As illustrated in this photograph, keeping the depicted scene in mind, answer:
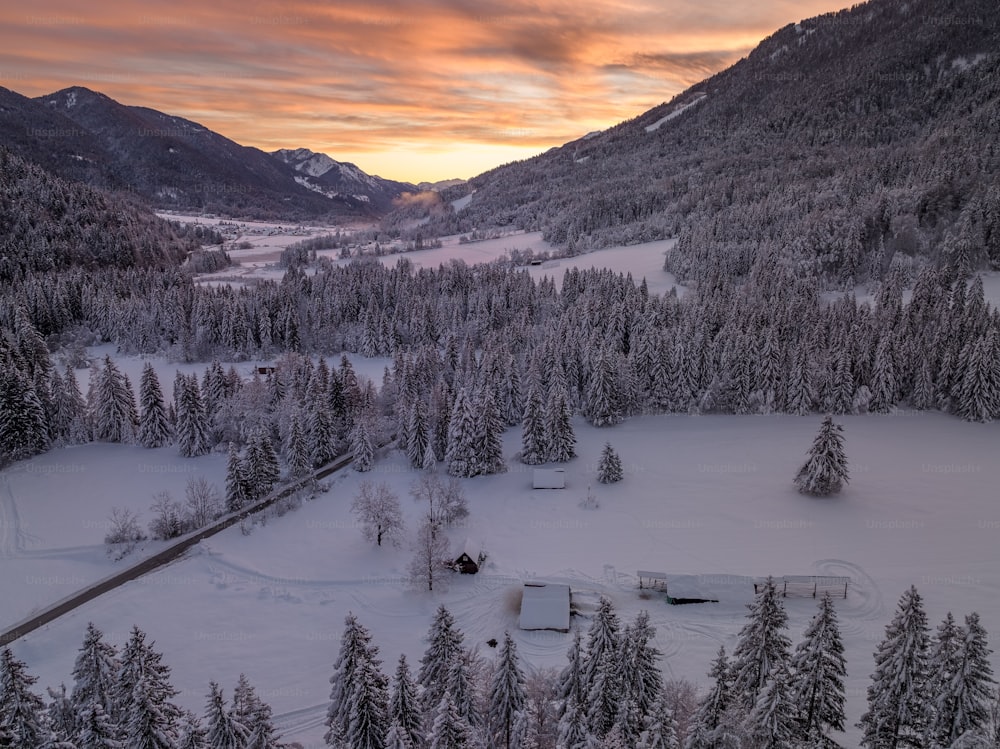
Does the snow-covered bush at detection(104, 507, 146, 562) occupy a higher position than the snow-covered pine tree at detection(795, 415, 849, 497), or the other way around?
the snow-covered pine tree at detection(795, 415, 849, 497)

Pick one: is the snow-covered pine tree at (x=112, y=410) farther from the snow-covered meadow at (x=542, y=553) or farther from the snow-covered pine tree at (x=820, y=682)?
the snow-covered pine tree at (x=820, y=682)

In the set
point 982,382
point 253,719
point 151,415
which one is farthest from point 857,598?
point 151,415

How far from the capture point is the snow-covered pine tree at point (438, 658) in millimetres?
28969

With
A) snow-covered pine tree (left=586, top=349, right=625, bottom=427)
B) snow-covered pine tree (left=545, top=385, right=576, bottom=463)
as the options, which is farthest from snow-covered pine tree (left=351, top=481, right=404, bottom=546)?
snow-covered pine tree (left=586, top=349, right=625, bottom=427)

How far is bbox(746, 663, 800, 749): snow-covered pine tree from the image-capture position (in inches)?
910

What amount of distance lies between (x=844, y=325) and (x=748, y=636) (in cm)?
7204

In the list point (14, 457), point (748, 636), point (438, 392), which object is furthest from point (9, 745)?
point (14, 457)

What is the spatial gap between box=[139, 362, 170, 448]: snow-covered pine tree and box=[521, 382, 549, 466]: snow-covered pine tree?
152 feet

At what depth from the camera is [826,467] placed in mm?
55531

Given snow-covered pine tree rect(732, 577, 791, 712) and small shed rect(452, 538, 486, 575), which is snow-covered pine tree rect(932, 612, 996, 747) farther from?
small shed rect(452, 538, 486, 575)

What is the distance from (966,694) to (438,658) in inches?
856

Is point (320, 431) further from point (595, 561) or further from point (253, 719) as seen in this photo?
point (253, 719)

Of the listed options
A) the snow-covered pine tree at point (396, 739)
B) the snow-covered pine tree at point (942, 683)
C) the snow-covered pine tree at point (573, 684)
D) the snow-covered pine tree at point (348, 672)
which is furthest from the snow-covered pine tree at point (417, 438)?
the snow-covered pine tree at point (942, 683)

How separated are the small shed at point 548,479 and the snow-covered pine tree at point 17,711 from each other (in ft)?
146
